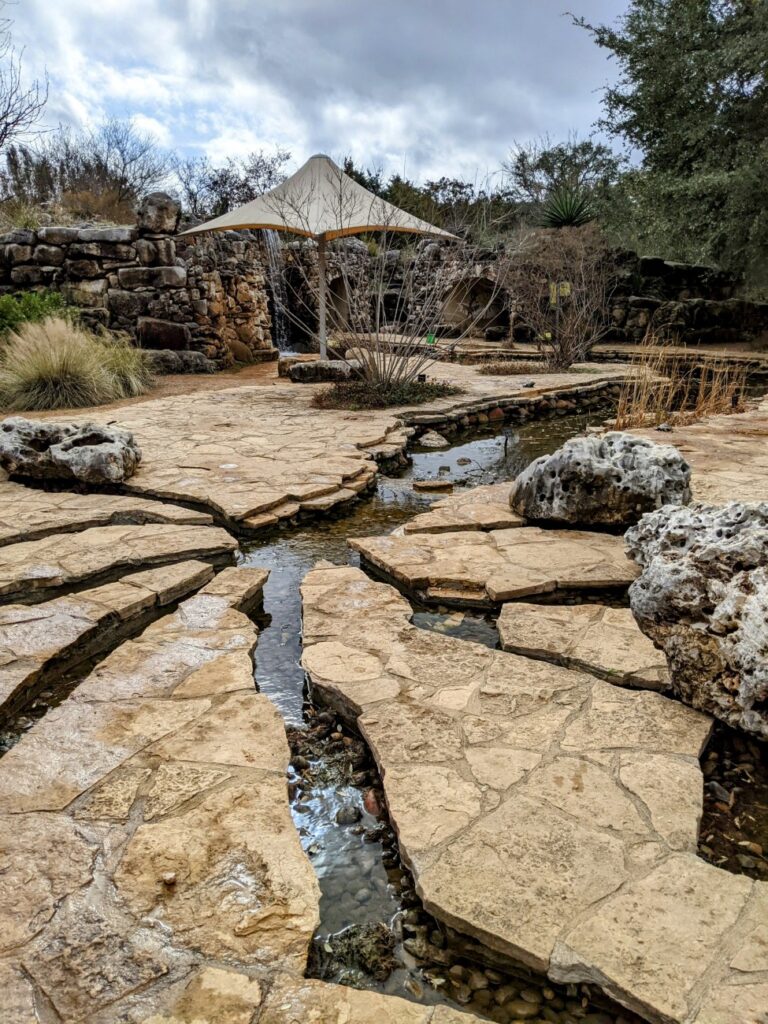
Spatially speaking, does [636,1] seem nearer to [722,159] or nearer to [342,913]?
[722,159]

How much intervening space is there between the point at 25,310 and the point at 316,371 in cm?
379

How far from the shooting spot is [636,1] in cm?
1167

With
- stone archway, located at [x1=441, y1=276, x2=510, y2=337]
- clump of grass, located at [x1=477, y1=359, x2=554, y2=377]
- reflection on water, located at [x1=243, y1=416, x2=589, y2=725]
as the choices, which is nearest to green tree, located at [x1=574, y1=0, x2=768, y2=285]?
clump of grass, located at [x1=477, y1=359, x2=554, y2=377]

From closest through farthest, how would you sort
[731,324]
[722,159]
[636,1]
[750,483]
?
[750,483], [722,159], [636,1], [731,324]

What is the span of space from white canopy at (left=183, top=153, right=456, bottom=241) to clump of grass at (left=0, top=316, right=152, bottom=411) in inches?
94.2

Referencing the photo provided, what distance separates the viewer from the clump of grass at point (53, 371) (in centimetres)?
775

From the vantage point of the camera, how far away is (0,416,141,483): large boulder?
14.7ft

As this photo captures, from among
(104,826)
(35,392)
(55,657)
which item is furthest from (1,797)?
(35,392)

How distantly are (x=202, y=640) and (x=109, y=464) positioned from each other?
2291mm

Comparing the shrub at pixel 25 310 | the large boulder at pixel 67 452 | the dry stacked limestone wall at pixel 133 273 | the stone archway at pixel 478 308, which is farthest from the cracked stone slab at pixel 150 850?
the stone archway at pixel 478 308

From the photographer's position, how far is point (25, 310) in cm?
901

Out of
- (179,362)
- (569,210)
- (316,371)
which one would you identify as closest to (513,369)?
(316,371)

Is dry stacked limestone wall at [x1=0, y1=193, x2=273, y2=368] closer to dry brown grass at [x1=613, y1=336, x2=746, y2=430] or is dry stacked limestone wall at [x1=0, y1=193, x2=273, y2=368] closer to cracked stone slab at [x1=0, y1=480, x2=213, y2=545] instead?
dry brown grass at [x1=613, y1=336, x2=746, y2=430]

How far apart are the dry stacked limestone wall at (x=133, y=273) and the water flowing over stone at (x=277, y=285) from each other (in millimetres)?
2088
